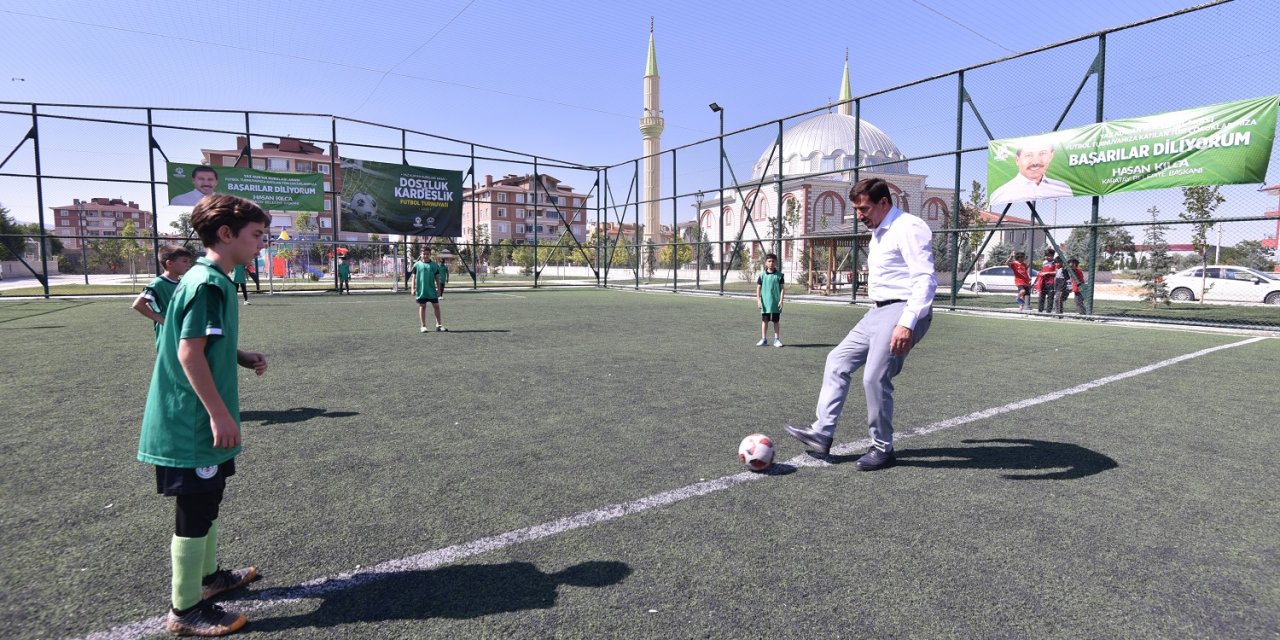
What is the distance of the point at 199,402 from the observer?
2225 millimetres

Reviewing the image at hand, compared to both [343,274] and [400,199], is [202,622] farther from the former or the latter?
[400,199]

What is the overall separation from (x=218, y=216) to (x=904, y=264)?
141 inches

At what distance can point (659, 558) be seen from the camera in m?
2.84

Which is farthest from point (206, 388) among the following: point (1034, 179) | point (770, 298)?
point (1034, 179)

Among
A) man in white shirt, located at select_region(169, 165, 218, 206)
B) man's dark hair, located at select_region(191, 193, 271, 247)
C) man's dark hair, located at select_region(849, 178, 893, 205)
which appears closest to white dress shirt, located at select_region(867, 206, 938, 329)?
man's dark hair, located at select_region(849, 178, 893, 205)

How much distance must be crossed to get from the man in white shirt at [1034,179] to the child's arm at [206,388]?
1586 cm

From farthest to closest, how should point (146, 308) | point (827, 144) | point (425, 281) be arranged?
point (827, 144) < point (425, 281) < point (146, 308)

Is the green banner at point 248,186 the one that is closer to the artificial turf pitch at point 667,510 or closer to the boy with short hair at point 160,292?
the artificial turf pitch at point 667,510

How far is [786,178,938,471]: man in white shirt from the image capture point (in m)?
3.76

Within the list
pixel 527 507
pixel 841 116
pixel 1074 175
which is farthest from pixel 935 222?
A: pixel 527 507

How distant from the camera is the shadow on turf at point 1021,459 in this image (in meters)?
3.96

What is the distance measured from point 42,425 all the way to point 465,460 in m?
3.60

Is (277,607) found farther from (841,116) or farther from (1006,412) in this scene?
(841,116)

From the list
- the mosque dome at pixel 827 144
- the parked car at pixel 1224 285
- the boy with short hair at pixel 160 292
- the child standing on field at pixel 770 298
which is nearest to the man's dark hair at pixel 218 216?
the boy with short hair at pixel 160 292
